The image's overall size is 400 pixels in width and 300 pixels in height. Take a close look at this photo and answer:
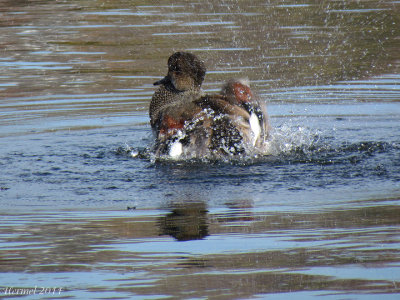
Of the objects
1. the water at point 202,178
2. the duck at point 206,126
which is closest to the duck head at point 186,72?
the duck at point 206,126

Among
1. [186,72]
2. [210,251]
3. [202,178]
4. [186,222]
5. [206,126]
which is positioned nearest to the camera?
[210,251]

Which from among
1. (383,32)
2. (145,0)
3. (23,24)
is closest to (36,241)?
(383,32)

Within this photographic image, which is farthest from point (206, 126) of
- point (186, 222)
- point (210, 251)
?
point (210, 251)

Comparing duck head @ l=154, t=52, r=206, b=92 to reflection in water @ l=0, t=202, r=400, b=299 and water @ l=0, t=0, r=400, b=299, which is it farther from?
reflection in water @ l=0, t=202, r=400, b=299

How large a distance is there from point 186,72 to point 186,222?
295cm

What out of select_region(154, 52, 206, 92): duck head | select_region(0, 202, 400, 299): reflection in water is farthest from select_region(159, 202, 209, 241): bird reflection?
select_region(154, 52, 206, 92): duck head

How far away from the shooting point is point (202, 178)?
6.68 m

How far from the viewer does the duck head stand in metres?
8.14

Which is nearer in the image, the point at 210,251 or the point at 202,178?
the point at 210,251

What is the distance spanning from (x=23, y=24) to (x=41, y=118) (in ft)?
23.6

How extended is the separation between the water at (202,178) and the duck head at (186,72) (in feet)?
2.38

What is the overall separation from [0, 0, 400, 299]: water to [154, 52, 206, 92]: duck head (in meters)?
0.72

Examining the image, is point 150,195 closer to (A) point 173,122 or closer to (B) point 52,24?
(A) point 173,122

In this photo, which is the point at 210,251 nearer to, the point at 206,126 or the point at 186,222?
the point at 186,222
